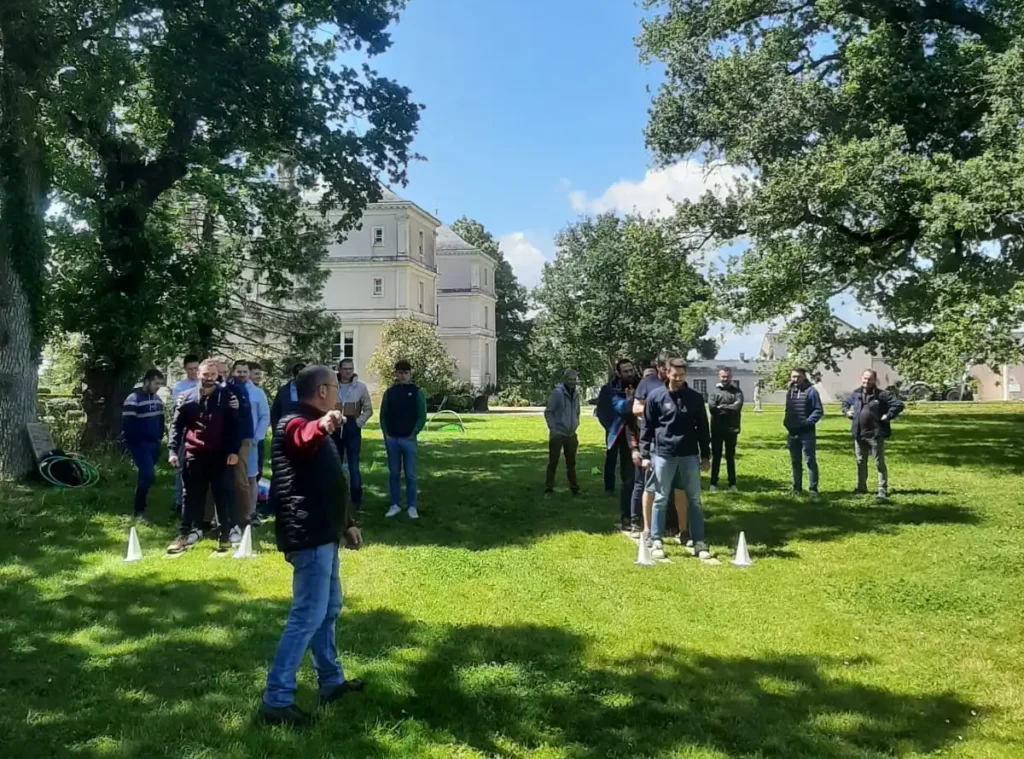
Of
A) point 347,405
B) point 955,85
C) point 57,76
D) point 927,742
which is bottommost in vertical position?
point 927,742

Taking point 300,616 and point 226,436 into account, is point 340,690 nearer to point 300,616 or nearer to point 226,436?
point 300,616

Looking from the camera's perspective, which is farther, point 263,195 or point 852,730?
point 263,195

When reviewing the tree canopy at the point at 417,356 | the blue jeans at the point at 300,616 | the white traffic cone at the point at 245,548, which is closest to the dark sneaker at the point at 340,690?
the blue jeans at the point at 300,616

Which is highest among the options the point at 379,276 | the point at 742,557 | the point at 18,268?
the point at 379,276

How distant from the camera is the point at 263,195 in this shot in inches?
676

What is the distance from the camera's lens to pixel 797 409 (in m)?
11.7

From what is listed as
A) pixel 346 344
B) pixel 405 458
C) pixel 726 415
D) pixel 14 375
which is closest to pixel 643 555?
pixel 405 458

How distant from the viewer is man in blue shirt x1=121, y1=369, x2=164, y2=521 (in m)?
9.27

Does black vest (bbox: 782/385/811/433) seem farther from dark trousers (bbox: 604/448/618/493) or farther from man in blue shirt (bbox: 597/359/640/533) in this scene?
man in blue shirt (bbox: 597/359/640/533)

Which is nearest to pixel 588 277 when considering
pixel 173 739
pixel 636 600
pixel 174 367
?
→ pixel 174 367

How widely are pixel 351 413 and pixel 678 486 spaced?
4.07m

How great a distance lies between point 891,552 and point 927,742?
15.2ft

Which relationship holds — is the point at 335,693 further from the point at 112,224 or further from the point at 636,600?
the point at 112,224

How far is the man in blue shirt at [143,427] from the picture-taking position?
9.27 meters
